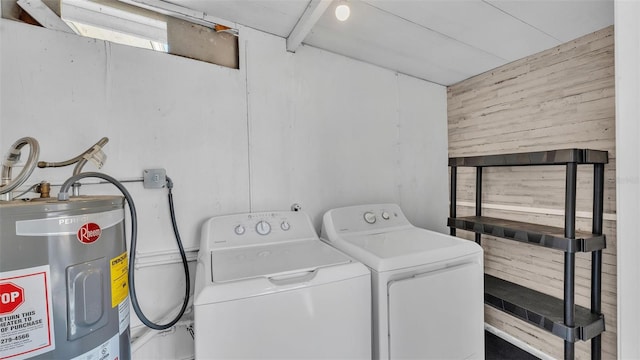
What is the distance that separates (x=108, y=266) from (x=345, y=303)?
802mm

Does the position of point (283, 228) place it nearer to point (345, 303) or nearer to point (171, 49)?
point (345, 303)

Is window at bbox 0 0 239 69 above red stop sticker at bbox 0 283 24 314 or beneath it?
above

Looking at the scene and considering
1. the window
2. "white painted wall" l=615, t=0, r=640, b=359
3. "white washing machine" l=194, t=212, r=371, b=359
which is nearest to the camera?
"white painted wall" l=615, t=0, r=640, b=359

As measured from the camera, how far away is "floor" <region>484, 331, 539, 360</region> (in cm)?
177

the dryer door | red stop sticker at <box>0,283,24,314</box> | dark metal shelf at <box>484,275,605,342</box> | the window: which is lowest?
dark metal shelf at <box>484,275,605,342</box>

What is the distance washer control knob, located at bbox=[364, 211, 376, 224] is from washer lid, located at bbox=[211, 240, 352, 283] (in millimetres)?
420

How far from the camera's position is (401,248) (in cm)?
133

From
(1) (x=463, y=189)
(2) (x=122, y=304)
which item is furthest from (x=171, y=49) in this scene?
(1) (x=463, y=189)

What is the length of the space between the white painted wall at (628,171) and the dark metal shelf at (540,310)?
118cm

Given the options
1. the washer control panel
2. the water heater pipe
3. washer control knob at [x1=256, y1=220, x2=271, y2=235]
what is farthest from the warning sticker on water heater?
washer control knob at [x1=256, y1=220, x2=271, y2=235]

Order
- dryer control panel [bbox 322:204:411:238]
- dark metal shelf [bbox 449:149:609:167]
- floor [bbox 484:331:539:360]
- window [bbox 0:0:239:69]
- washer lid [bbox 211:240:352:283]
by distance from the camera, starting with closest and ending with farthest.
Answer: washer lid [bbox 211:240:352:283], window [bbox 0:0:239:69], dark metal shelf [bbox 449:149:609:167], dryer control panel [bbox 322:204:411:238], floor [bbox 484:331:539:360]

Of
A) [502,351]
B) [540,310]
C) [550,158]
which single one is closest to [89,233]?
[550,158]

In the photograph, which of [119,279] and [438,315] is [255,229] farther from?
[438,315]

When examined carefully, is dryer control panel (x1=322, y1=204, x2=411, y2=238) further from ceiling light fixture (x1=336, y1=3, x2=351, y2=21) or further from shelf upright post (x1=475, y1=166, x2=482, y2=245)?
ceiling light fixture (x1=336, y1=3, x2=351, y2=21)
